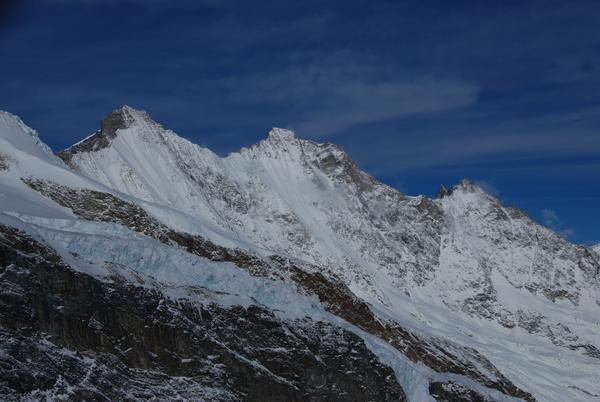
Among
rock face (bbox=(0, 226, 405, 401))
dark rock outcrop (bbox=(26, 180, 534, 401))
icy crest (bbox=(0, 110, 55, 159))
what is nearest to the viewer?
rock face (bbox=(0, 226, 405, 401))

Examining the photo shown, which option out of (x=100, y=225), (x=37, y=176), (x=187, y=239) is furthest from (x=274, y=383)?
(x=37, y=176)

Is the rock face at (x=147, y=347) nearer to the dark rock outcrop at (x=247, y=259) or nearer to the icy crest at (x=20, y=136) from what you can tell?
the dark rock outcrop at (x=247, y=259)

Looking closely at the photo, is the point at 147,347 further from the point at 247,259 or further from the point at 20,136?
the point at 20,136

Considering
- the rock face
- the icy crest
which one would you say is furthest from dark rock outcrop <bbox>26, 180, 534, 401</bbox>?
the rock face

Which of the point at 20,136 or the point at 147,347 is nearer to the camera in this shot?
the point at 147,347

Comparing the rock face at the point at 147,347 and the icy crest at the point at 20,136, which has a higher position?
the icy crest at the point at 20,136

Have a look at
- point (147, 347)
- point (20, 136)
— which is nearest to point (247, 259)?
point (147, 347)

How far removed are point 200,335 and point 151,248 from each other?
11.0 meters

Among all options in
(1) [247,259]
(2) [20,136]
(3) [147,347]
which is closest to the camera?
(3) [147,347]

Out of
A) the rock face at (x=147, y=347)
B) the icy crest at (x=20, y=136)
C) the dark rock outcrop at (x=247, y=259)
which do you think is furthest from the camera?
the icy crest at (x=20, y=136)

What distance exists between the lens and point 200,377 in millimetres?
72438

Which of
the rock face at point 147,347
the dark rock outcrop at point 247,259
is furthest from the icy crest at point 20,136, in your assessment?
the rock face at point 147,347

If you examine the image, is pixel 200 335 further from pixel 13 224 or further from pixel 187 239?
pixel 187 239

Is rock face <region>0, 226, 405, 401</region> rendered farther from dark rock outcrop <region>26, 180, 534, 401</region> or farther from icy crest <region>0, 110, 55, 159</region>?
icy crest <region>0, 110, 55, 159</region>
